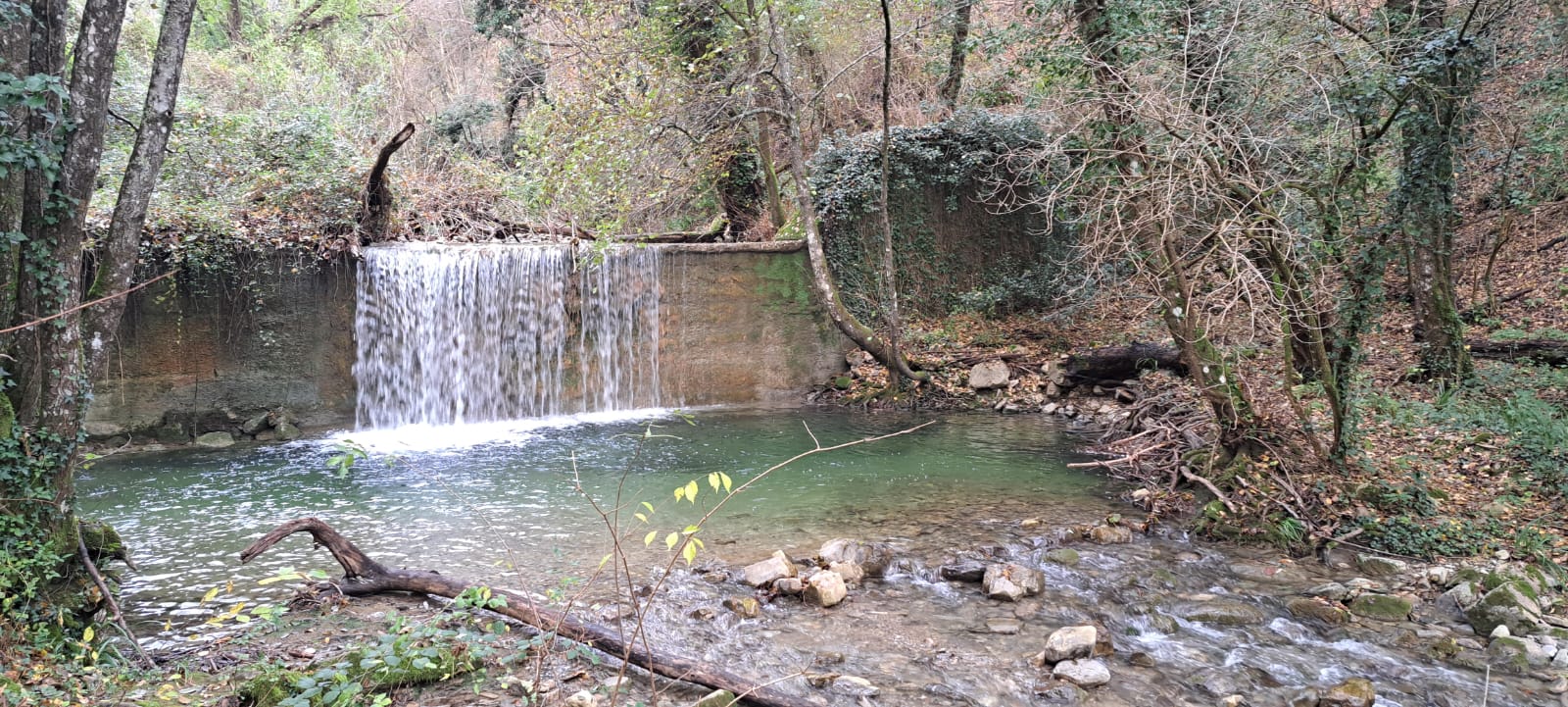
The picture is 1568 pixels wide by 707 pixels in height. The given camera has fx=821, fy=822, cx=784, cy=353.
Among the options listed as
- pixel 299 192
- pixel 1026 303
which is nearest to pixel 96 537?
pixel 299 192

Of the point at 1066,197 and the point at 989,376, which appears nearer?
the point at 1066,197

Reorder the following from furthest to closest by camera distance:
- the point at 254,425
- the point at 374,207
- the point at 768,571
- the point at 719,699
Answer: the point at 374,207, the point at 254,425, the point at 768,571, the point at 719,699

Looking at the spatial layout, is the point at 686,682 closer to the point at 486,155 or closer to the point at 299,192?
the point at 299,192

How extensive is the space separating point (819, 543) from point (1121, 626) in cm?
203

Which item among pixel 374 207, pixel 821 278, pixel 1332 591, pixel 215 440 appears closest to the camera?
pixel 1332 591

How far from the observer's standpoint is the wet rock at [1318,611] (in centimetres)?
436

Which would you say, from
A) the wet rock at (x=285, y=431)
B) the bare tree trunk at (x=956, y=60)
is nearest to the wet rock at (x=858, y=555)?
the wet rock at (x=285, y=431)

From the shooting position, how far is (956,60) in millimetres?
13414

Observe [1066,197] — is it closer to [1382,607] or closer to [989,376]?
[1382,607]

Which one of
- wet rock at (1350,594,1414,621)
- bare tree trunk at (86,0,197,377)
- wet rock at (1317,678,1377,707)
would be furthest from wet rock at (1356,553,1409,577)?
bare tree trunk at (86,0,197,377)

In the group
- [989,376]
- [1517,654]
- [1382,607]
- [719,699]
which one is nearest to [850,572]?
[719,699]

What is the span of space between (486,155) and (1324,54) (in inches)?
593

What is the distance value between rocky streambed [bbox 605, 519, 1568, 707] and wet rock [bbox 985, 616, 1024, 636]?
1 centimetres

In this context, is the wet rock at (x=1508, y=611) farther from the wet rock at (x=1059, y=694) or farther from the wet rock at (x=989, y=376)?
the wet rock at (x=989, y=376)
